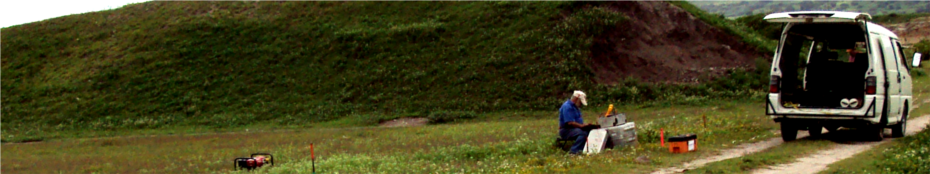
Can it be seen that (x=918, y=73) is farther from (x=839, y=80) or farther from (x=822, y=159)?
(x=822, y=159)

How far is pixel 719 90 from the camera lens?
33.2m

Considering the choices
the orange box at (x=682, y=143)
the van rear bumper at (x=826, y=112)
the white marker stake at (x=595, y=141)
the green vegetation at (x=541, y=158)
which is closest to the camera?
the green vegetation at (x=541, y=158)

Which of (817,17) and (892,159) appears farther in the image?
(817,17)

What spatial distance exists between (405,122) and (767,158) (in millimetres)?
20756

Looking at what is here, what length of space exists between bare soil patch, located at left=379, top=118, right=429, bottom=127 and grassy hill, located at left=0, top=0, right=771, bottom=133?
0.69 metres

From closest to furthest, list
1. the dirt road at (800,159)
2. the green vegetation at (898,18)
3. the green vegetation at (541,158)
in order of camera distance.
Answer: the dirt road at (800,159) → the green vegetation at (541,158) → the green vegetation at (898,18)

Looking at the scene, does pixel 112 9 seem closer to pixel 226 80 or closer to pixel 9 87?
pixel 9 87

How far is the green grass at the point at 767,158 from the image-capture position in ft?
36.2

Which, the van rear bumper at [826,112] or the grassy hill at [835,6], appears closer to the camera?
the van rear bumper at [826,112]

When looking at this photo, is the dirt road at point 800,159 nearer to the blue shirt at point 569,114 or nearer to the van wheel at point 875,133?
the van wheel at point 875,133

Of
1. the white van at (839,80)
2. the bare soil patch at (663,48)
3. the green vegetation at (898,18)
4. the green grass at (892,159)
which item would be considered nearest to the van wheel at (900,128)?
A: the white van at (839,80)

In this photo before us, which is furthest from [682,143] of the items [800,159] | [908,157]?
[908,157]

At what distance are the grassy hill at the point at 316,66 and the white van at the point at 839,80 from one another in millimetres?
15581

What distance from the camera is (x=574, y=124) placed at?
14141mm
